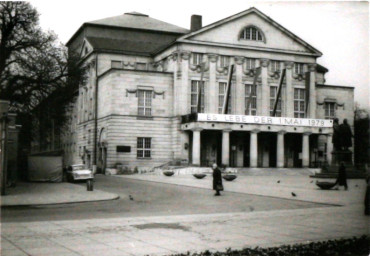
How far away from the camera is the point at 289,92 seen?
200ft

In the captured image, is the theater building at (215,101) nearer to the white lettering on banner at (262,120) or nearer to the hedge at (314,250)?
the white lettering on banner at (262,120)

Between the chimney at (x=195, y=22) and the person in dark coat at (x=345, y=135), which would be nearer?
the person in dark coat at (x=345, y=135)

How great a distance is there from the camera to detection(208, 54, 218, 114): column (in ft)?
188

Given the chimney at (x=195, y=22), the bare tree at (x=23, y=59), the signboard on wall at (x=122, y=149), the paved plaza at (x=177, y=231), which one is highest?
the chimney at (x=195, y=22)

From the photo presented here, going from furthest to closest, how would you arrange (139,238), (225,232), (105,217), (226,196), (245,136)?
(245,136), (226,196), (105,217), (225,232), (139,238)

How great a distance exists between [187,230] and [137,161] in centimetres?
4210

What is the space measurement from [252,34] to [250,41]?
3.42 ft

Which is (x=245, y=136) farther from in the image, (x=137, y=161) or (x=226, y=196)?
(x=226, y=196)

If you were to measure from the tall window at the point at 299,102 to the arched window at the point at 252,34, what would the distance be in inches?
324

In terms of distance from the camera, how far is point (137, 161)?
54.9 meters

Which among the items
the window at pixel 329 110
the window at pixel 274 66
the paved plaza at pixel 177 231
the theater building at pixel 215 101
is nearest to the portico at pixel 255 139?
the theater building at pixel 215 101

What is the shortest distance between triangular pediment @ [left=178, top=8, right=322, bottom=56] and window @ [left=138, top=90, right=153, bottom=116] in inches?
285

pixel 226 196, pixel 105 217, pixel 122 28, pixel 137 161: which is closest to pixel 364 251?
pixel 105 217

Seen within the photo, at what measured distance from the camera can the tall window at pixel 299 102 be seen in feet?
203
